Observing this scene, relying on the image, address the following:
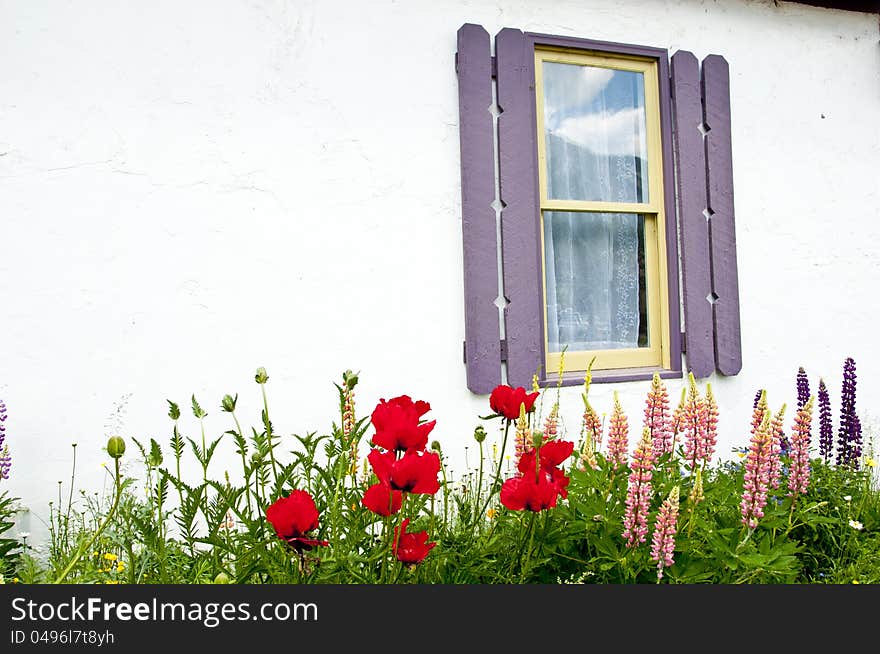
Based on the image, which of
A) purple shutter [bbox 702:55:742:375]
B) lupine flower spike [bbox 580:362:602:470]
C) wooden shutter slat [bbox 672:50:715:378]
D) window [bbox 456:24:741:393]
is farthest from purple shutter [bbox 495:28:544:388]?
lupine flower spike [bbox 580:362:602:470]

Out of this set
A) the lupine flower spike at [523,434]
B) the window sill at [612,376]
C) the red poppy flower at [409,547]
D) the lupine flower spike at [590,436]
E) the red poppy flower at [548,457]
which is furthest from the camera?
the window sill at [612,376]

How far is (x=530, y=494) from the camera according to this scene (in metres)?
1.40

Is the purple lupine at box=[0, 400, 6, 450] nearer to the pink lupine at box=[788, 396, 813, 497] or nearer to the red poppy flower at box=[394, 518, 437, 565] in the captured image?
the red poppy flower at box=[394, 518, 437, 565]

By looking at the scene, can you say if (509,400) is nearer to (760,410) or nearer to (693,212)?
(760,410)

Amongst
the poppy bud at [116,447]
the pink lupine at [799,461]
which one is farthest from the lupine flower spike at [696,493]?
the poppy bud at [116,447]

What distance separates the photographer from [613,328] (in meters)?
3.56

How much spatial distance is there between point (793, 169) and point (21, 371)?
366cm

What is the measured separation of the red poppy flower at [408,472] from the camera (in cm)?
126

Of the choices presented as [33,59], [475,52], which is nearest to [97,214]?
[33,59]

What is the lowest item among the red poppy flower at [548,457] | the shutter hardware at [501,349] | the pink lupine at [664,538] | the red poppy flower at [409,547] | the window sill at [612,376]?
the pink lupine at [664,538]

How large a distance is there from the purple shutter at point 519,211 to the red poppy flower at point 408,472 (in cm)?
196

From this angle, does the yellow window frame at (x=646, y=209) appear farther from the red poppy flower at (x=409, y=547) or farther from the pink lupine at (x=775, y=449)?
the red poppy flower at (x=409, y=547)

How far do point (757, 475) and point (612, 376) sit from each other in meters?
1.62

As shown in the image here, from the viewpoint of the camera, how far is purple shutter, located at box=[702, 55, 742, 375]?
3.56 metres
